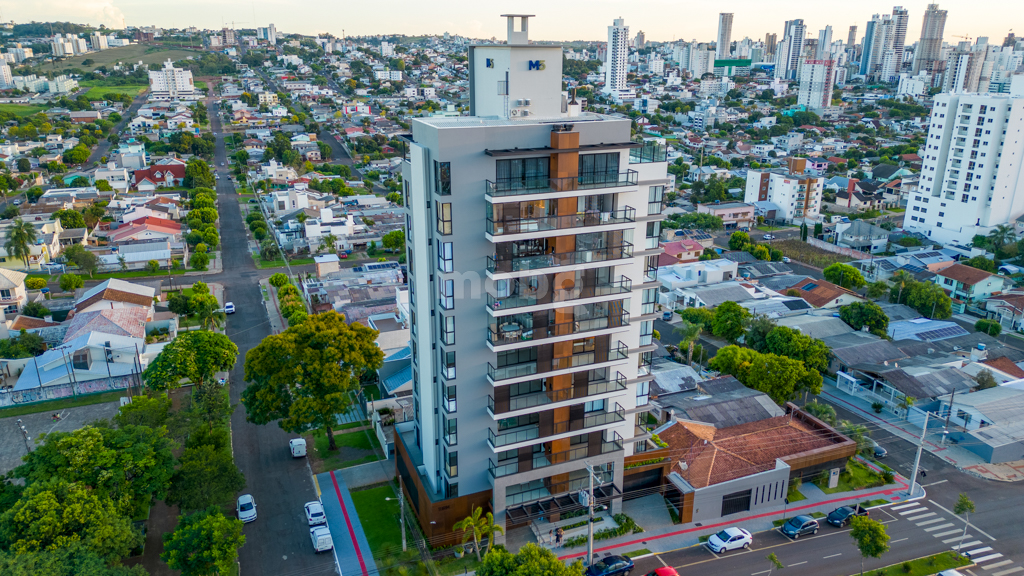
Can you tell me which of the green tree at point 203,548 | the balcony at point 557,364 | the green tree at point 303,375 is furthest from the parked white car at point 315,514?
the balcony at point 557,364

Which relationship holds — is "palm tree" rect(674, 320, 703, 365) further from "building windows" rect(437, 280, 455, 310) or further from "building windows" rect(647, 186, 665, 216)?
"building windows" rect(437, 280, 455, 310)

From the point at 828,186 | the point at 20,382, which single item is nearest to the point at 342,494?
the point at 20,382

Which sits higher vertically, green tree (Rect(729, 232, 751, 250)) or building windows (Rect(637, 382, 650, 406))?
building windows (Rect(637, 382, 650, 406))

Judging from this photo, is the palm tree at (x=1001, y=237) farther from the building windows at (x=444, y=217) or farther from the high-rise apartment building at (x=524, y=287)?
the building windows at (x=444, y=217)

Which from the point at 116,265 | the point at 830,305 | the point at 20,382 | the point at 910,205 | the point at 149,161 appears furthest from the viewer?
the point at 149,161

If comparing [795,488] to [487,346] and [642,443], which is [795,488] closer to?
[642,443]

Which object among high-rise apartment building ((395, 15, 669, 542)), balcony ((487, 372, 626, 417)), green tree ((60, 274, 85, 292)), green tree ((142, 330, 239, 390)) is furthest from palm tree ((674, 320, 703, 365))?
green tree ((60, 274, 85, 292))
